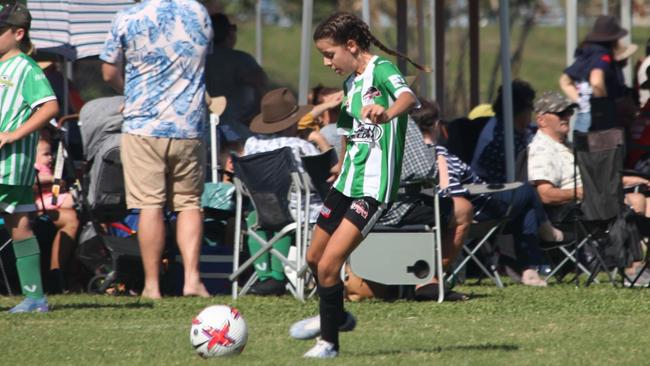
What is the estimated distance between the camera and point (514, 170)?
440 inches

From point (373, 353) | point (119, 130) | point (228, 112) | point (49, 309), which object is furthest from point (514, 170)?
point (373, 353)

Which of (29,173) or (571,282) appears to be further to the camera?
(571,282)

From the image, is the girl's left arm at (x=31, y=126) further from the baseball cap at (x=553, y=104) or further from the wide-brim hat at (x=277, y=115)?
the baseball cap at (x=553, y=104)

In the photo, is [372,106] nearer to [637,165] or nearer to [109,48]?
[109,48]

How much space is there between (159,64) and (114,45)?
1.03 ft

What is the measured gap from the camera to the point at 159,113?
9.28 metres

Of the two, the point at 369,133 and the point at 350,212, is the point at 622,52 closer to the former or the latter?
the point at 369,133

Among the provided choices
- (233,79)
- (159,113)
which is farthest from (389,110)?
(233,79)

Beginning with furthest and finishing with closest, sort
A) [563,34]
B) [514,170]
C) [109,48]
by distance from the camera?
1. [563,34]
2. [514,170]
3. [109,48]

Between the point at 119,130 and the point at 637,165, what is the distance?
374 cm

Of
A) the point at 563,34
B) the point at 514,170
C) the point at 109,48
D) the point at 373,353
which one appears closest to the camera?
the point at 373,353

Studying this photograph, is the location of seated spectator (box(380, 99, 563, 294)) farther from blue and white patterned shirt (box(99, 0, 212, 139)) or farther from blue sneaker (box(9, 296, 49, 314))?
blue sneaker (box(9, 296, 49, 314))

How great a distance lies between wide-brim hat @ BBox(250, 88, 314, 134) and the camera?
32.7ft

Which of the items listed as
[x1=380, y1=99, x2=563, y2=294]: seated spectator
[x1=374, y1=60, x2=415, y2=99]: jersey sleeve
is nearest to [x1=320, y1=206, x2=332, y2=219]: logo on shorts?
[x1=374, y1=60, x2=415, y2=99]: jersey sleeve
